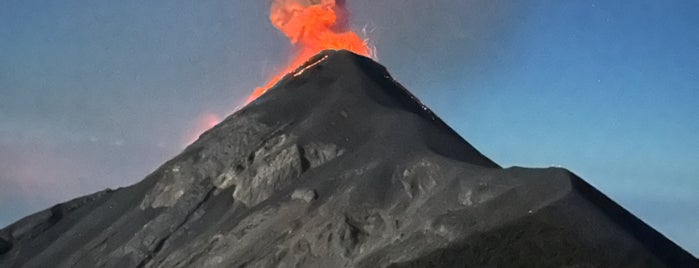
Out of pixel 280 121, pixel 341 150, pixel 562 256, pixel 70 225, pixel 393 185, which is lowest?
pixel 562 256

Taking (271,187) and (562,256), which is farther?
(271,187)

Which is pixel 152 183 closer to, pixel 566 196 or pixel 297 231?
pixel 297 231

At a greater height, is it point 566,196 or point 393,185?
point 393,185

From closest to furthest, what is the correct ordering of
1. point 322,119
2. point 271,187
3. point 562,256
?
point 562,256 < point 271,187 < point 322,119

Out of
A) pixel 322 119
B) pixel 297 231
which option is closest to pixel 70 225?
pixel 322 119

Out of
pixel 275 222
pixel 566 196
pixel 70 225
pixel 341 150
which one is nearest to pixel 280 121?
pixel 341 150

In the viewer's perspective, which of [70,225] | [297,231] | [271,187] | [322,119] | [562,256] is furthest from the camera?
[70,225]
